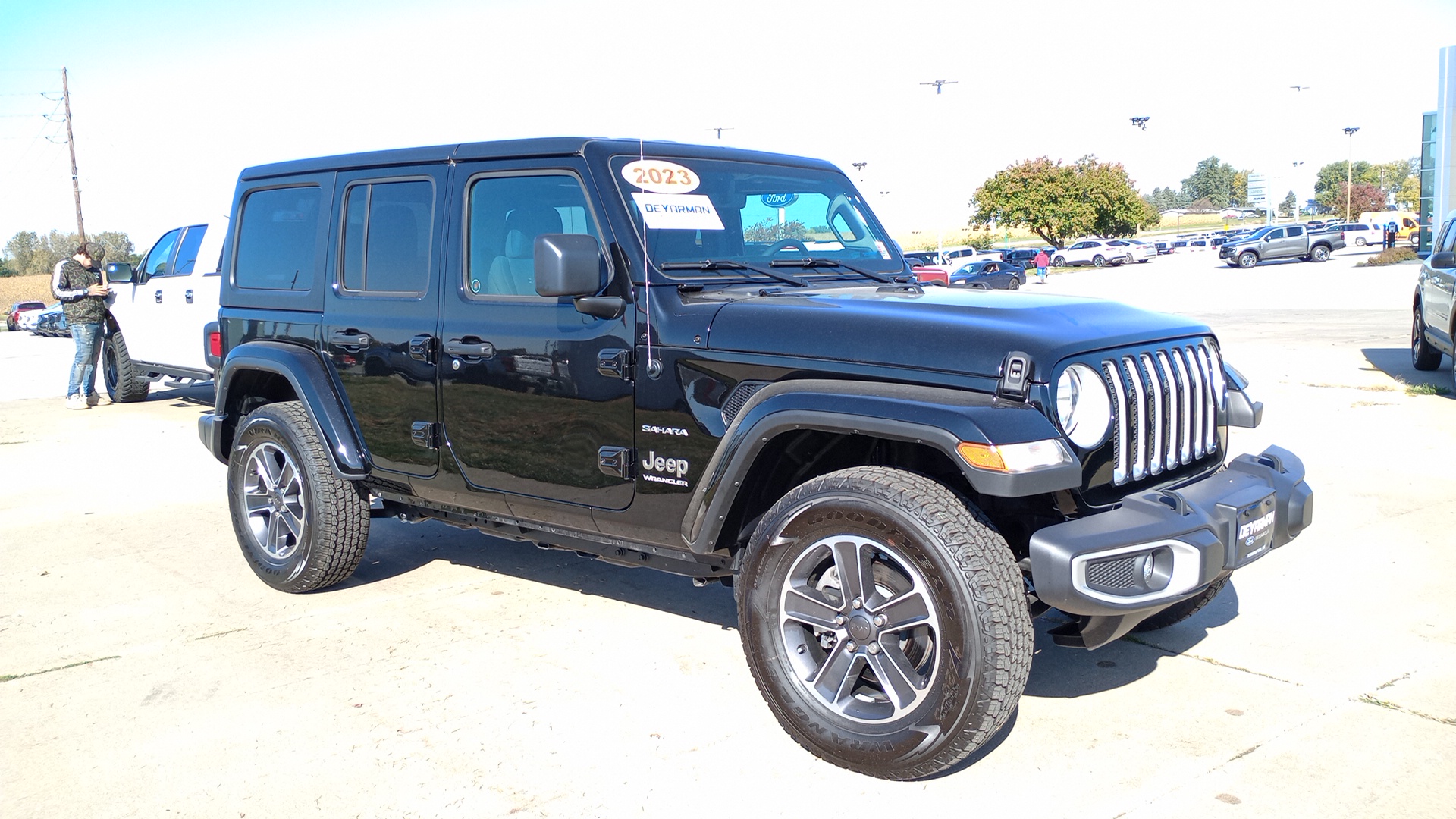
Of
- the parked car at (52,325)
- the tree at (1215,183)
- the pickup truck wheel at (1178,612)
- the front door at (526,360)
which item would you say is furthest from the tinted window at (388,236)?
the tree at (1215,183)

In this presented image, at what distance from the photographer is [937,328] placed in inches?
130

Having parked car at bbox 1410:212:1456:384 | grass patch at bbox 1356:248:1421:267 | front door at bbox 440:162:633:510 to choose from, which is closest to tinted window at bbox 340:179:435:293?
front door at bbox 440:162:633:510

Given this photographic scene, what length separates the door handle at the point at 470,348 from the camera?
14.0 feet

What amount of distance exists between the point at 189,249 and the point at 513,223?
8.84m

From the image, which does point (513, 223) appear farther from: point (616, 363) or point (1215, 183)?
point (1215, 183)

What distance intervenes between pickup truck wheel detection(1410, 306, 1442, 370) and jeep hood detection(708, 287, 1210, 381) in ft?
30.5

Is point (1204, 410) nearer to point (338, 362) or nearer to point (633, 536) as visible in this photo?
point (633, 536)

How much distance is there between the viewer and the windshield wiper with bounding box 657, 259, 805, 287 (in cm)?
399

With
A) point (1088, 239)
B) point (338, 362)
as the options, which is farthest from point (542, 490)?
point (1088, 239)

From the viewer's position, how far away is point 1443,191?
39.5m

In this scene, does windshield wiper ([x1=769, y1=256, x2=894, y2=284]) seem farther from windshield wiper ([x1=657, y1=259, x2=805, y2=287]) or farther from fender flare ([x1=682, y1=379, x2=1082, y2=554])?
fender flare ([x1=682, y1=379, x2=1082, y2=554])

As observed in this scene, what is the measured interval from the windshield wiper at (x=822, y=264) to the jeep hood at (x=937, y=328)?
1.07 feet

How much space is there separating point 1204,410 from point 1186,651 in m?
1.08

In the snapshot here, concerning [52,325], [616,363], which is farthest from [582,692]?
[52,325]
